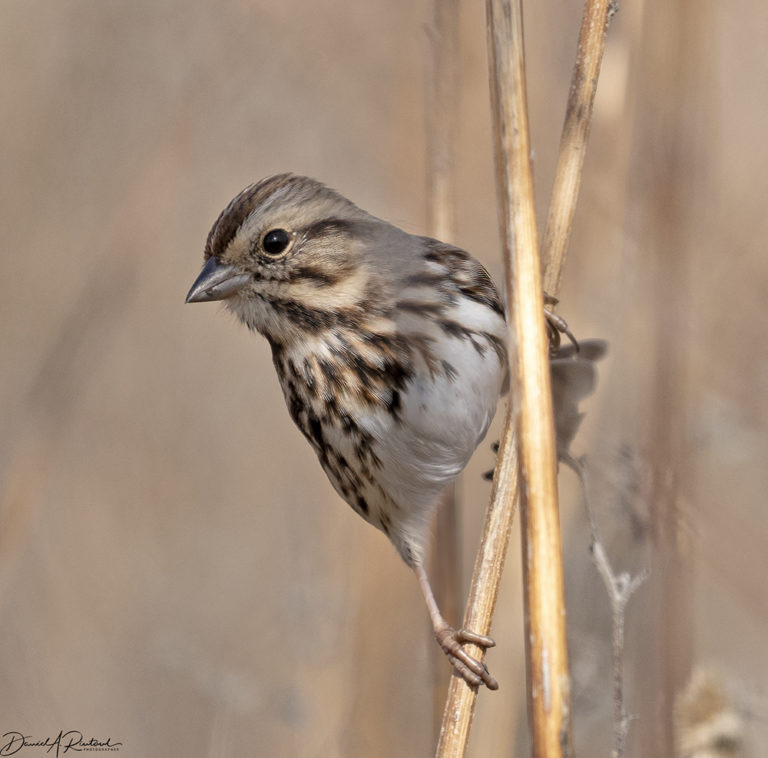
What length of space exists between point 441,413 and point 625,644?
0.80 m

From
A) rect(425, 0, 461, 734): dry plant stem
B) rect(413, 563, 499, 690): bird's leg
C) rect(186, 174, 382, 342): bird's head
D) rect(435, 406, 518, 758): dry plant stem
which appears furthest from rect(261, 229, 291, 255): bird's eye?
rect(413, 563, 499, 690): bird's leg

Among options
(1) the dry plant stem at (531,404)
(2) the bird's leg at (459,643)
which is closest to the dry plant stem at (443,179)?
(2) the bird's leg at (459,643)

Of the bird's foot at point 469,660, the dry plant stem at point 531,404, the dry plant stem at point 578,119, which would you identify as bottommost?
the bird's foot at point 469,660

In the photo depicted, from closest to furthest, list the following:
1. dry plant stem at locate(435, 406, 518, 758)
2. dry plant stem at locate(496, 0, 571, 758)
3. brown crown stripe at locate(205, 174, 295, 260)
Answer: dry plant stem at locate(496, 0, 571, 758) < dry plant stem at locate(435, 406, 518, 758) < brown crown stripe at locate(205, 174, 295, 260)

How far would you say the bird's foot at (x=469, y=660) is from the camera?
169 cm

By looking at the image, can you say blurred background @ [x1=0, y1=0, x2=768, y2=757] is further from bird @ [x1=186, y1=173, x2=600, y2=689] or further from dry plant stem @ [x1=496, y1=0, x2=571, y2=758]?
dry plant stem @ [x1=496, y1=0, x2=571, y2=758]

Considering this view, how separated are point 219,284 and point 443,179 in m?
0.57

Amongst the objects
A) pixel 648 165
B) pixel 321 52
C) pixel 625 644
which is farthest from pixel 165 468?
pixel 648 165

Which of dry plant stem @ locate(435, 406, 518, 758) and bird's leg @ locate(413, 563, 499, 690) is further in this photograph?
bird's leg @ locate(413, 563, 499, 690)

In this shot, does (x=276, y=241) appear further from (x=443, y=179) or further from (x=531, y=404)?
(x=531, y=404)

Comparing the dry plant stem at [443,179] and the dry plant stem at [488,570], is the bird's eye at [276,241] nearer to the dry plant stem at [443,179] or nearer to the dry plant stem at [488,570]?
the dry plant stem at [443,179]

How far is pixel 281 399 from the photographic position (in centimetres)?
346

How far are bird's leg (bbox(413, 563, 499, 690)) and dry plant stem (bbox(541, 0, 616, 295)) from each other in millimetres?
715

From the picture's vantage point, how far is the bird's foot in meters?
1.69
